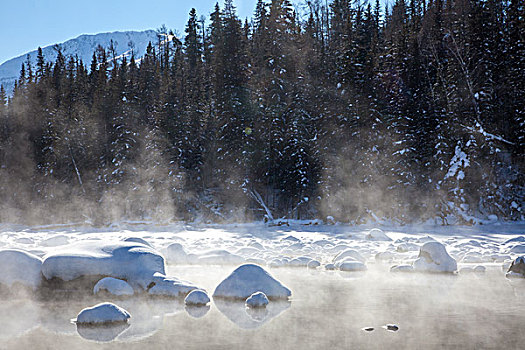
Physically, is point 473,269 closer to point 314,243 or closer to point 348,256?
point 348,256

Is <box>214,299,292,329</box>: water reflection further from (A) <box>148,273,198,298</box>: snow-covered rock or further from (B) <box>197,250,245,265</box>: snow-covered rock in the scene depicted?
(B) <box>197,250,245,265</box>: snow-covered rock

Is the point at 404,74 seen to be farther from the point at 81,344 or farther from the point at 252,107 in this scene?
the point at 81,344

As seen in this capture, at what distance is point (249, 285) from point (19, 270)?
4.95 m

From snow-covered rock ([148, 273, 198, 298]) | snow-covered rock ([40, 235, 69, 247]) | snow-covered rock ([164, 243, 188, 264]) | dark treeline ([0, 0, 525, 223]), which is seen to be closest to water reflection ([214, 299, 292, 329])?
snow-covered rock ([148, 273, 198, 298])

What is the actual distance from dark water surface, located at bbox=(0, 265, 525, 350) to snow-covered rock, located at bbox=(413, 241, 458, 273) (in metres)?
1.84

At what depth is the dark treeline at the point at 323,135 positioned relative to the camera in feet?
95.0

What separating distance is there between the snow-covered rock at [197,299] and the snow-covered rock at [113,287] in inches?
55.1

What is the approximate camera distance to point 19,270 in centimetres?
1039

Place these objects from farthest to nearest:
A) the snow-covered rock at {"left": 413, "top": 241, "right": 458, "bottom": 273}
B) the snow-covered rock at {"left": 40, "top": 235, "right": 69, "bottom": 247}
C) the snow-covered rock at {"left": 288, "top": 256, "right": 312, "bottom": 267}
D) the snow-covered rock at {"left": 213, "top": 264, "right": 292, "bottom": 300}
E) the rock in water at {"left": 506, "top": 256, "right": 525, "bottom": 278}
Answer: the snow-covered rock at {"left": 40, "top": 235, "right": 69, "bottom": 247}
the snow-covered rock at {"left": 288, "top": 256, "right": 312, "bottom": 267}
the snow-covered rock at {"left": 413, "top": 241, "right": 458, "bottom": 273}
the rock in water at {"left": 506, "top": 256, "right": 525, "bottom": 278}
the snow-covered rock at {"left": 213, "top": 264, "right": 292, "bottom": 300}

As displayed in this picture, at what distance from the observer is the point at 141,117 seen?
3884cm

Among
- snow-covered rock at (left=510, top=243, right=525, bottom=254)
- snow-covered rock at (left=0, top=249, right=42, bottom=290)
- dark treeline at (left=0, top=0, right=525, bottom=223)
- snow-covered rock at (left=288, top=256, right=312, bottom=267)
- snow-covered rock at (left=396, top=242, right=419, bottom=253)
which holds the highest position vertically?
dark treeline at (left=0, top=0, right=525, bottom=223)

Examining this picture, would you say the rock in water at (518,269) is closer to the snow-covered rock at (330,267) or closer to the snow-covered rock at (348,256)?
the snow-covered rock at (348,256)

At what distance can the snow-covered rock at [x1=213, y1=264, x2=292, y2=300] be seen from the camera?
376 inches

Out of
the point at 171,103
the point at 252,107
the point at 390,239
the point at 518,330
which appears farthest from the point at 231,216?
the point at 518,330
